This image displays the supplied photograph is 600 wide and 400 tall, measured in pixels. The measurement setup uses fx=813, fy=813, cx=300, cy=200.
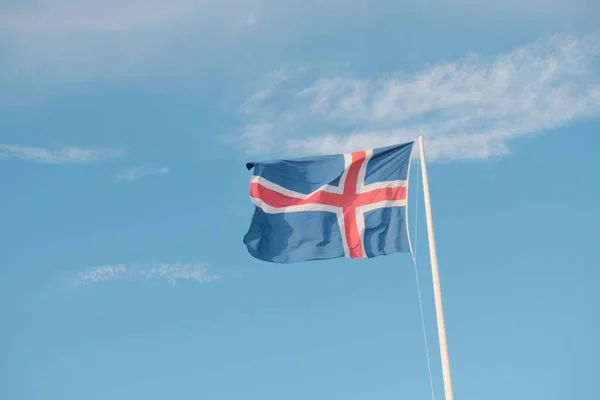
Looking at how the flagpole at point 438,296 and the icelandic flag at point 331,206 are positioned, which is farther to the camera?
the icelandic flag at point 331,206

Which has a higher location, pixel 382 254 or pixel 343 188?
pixel 343 188

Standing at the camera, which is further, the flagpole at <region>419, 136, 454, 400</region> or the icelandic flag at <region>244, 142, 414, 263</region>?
the icelandic flag at <region>244, 142, 414, 263</region>

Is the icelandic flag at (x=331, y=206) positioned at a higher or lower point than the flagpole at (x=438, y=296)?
higher

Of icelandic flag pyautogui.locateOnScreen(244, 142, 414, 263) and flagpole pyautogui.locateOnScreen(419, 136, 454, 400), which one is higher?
icelandic flag pyautogui.locateOnScreen(244, 142, 414, 263)

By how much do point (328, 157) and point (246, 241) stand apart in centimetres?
360

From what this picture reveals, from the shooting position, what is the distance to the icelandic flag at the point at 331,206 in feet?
77.6

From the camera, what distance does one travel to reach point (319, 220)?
80.1 feet

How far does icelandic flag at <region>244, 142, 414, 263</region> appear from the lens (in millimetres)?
23641

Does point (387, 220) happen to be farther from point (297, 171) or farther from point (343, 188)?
point (297, 171)

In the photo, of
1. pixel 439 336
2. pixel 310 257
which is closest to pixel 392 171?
pixel 310 257

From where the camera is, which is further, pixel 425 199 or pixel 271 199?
pixel 271 199

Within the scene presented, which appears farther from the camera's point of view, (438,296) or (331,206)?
(331,206)

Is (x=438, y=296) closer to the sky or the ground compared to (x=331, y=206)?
closer to the ground

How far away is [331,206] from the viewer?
24516mm
